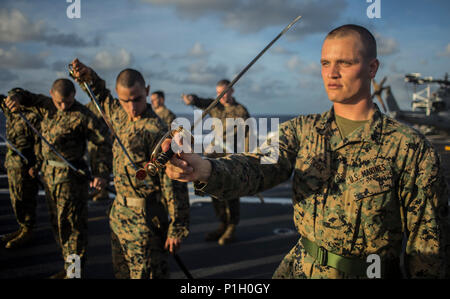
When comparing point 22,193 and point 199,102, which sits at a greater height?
point 199,102

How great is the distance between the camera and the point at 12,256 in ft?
14.8

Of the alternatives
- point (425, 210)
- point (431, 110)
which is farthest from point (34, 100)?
point (431, 110)

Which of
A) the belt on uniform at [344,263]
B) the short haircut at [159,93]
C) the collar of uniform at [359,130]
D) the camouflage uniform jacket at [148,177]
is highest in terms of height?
the short haircut at [159,93]

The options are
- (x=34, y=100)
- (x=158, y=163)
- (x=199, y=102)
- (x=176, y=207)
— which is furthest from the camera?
(x=199, y=102)

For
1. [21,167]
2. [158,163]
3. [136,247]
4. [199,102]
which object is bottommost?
[136,247]

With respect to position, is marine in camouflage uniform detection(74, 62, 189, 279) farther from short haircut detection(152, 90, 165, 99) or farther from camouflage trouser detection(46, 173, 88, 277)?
short haircut detection(152, 90, 165, 99)

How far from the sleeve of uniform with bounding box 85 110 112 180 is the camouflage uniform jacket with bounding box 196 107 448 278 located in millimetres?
2538

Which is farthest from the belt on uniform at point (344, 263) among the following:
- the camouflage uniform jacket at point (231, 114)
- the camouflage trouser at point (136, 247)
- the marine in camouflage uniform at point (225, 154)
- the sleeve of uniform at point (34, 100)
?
the sleeve of uniform at point (34, 100)

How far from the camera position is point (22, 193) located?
4.81 meters

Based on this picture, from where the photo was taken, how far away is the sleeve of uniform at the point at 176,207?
2723 millimetres

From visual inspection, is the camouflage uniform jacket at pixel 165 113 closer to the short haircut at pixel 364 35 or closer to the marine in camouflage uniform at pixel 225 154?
the marine in camouflage uniform at pixel 225 154

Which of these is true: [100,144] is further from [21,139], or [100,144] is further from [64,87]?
[21,139]

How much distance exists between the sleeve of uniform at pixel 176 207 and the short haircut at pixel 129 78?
0.93 metres

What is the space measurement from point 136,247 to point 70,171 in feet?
5.17
